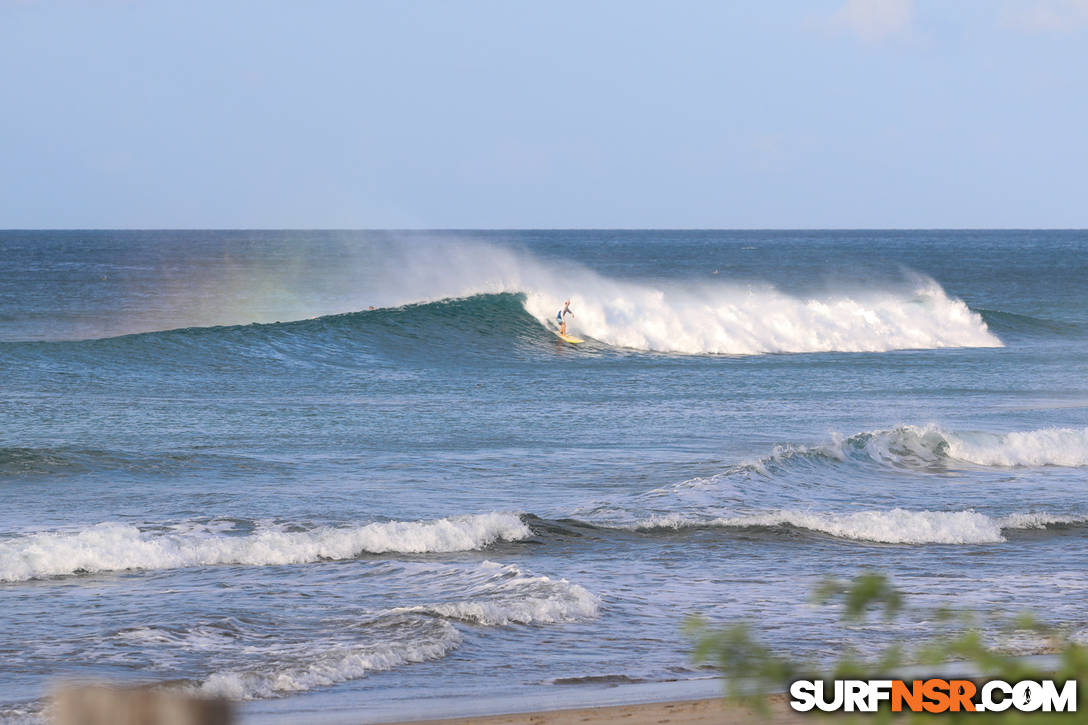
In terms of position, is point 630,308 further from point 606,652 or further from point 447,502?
point 606,652

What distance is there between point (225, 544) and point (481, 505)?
306 centimetres

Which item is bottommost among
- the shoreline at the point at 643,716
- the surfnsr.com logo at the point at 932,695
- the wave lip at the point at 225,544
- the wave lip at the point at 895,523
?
the shoreline at the point at 643,716

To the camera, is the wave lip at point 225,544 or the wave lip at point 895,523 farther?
the wave lip at point 895,523

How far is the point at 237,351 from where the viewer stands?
93.9 ft

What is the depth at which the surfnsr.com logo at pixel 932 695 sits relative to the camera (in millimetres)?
2551

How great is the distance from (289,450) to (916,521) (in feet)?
27.3

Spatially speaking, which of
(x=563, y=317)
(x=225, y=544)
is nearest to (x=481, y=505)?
(x=225, y=544)

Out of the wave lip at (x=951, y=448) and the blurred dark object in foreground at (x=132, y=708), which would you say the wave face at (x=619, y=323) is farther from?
the blurred dark object in foreground at (x=132, y=708)

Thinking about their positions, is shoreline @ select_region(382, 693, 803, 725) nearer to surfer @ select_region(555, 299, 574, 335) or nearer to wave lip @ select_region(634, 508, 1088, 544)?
wave lip @ select_region(634, 508, 1088, 544)

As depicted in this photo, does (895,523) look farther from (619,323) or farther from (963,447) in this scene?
(619,323)

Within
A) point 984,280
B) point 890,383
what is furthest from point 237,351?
point 984,280

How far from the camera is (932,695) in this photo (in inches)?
114

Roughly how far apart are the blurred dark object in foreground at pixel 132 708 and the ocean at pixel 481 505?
4.85 m

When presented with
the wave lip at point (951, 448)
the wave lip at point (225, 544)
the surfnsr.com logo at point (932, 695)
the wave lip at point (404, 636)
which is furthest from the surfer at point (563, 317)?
the surfnsr.com logo at point (932, 695)
